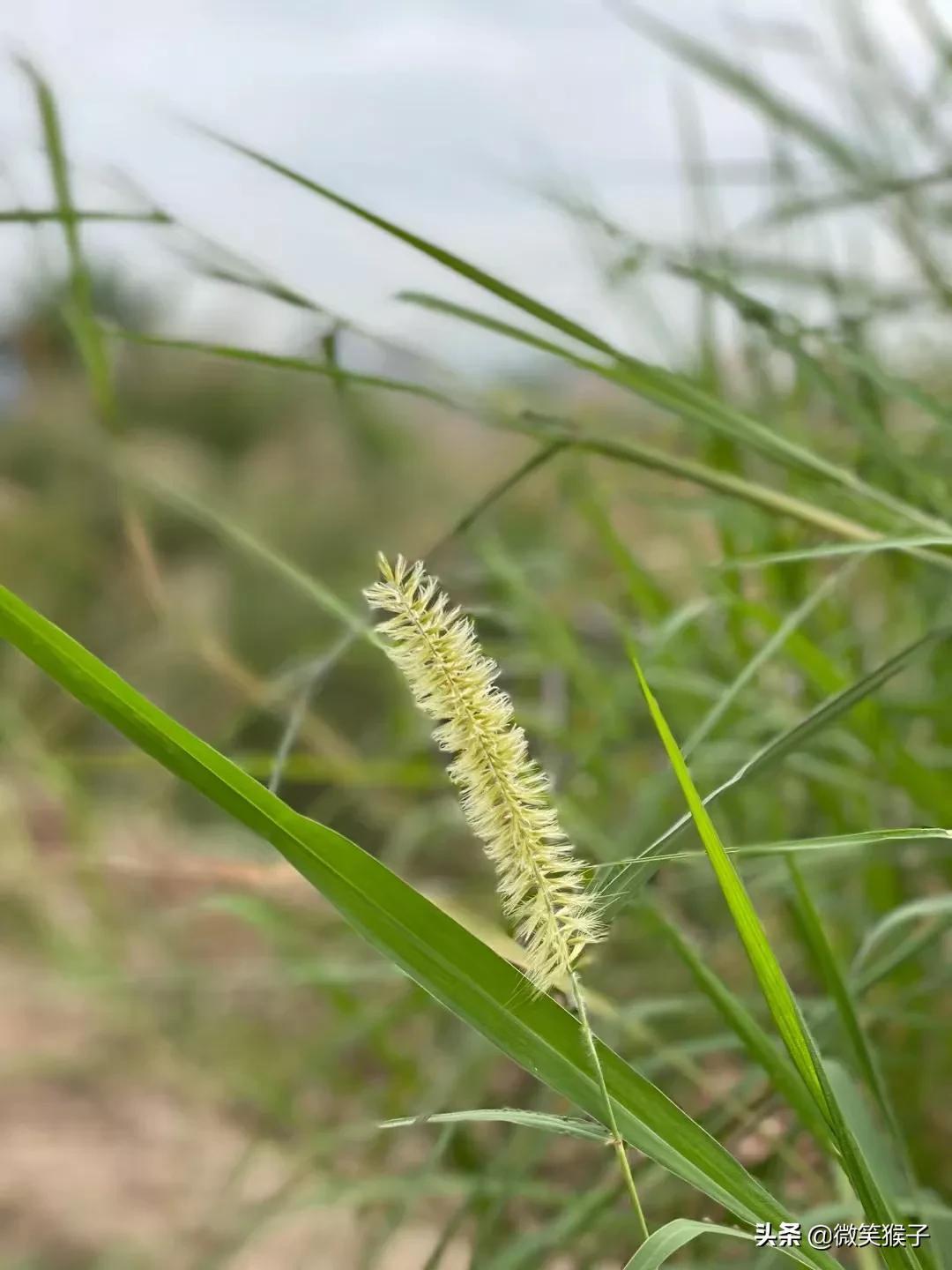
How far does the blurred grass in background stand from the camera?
0.75ft

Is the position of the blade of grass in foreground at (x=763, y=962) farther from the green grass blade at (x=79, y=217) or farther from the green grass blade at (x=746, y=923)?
the green grass blade at (x=79, y=217)

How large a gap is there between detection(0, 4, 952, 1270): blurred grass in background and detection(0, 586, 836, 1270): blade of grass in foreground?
2 centimetres

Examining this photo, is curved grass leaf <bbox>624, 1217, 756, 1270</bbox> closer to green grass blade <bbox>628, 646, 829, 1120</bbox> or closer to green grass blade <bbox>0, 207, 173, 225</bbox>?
green grass blade <bbox>628, 646, 829, 1120</bbox>

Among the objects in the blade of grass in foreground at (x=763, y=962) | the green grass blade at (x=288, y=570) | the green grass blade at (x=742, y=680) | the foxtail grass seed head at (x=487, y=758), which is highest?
the green grass blade at (x=288, y=570)

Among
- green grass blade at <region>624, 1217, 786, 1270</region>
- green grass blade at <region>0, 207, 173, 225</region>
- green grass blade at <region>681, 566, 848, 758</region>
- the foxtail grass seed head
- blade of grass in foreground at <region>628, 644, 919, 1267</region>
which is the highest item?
green grass blade at <region>0, 207, 173, 225</region>

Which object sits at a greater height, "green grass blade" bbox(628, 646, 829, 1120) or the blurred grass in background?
the blurred grass in background

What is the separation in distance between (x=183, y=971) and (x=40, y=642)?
0.32m

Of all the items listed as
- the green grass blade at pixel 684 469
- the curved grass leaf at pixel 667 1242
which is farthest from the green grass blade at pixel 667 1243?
the green grass blade at pixel 684 469

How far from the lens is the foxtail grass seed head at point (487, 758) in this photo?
0.41ft

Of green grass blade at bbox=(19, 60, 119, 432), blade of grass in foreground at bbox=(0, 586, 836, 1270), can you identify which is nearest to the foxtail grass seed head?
blade of grass in foreground at bbox=(0, 586, 836, 1270)

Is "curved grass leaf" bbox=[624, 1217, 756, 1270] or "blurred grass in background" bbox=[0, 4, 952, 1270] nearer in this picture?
"curved grass leaf" bbox=[624, 1217, 756, 1270]

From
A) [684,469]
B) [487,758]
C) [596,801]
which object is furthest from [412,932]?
[596,801]

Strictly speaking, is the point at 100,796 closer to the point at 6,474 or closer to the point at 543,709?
the point at 6,474

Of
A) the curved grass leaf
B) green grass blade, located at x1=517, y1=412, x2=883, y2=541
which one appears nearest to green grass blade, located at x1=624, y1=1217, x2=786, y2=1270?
the curved grass leaf
